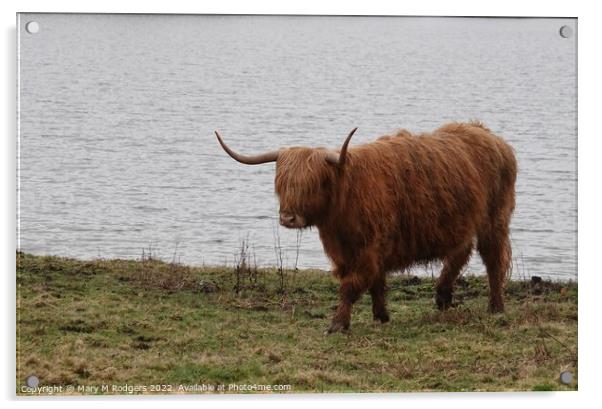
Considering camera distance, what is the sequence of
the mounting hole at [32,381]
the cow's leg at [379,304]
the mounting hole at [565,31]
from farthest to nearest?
the cow's leg at [379,304] → the mounting hole at [565,31] → the mounting hole at [32,381]

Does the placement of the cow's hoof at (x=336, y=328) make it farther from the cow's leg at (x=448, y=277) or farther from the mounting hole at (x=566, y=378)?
the mounting hole at (x=566, y=378)

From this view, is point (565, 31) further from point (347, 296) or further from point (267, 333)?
point (267, 333)

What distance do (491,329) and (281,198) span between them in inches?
68.1

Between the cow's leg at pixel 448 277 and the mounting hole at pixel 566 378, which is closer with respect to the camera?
the mounting hole at pixel 566 378

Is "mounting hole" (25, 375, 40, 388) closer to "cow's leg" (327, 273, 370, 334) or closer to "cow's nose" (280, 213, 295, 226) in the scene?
"cow's nose" (280, 213, 295, 226)

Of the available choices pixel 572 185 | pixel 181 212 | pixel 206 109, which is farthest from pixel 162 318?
pixel 572 185

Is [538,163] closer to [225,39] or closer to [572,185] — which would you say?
[572,185]

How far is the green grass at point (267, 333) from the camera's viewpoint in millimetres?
10156

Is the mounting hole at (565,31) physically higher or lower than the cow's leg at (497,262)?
higher

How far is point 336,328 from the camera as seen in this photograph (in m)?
10.8

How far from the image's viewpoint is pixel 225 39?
10.6 m

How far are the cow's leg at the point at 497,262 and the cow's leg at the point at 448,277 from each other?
6.5 inches

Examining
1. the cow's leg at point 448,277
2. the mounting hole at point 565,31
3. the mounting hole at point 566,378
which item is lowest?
the mounting hole at point 566,378

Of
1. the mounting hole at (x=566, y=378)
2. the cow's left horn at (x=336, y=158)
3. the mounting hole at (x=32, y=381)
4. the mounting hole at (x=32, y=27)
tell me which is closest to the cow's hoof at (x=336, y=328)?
the cow's left horn at (x=336, y=158)
